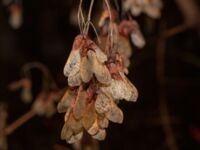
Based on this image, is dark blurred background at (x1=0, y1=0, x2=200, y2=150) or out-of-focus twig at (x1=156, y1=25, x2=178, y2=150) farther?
dark blurred background at (x1=0, y1=0, x2=200, y2=150)

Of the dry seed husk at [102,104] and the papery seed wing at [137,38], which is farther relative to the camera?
the papery seed wing at [137,38]

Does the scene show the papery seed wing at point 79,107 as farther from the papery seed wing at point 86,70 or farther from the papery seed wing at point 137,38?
the papery seed wing at point 137,38

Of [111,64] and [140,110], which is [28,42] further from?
[111,64]

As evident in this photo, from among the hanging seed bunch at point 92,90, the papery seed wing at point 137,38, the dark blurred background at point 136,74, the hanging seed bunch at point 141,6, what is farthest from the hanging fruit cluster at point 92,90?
the dark blurred background at point 136,74

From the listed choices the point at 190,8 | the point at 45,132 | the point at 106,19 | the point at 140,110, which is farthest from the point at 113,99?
the point at 140,110

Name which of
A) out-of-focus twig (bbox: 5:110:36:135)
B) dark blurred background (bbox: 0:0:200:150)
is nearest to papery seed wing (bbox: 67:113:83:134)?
out-of-focus twig (bbox: 5:110:36:135)

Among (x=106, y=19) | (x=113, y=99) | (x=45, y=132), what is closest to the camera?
(x=113, y=99)

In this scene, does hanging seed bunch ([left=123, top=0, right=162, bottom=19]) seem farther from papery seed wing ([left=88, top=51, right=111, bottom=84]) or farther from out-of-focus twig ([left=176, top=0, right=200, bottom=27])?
out-of-focus twig ([left=176, top=0, right=200, bottom=27])
